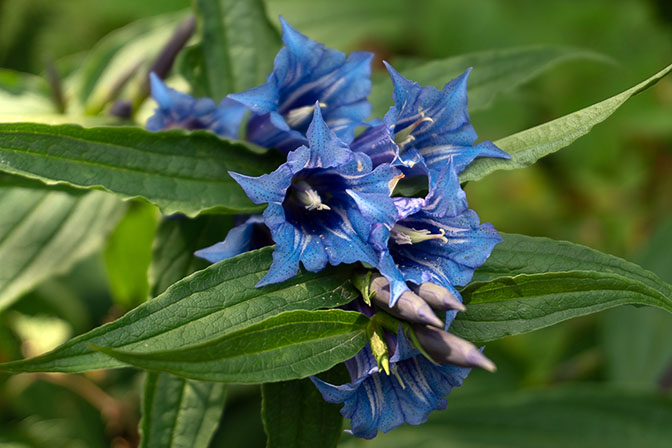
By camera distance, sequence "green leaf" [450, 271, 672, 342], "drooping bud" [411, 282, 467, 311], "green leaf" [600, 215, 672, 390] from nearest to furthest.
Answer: "drooping bud" [411, 282, 467, 311] < "green leaf" [450, 271, 672, 342] < "green leaf" [600, 215, 672, 390]

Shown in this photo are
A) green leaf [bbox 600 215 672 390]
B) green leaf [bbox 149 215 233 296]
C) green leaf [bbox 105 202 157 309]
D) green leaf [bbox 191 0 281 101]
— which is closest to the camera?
green leaf [bbox 149 215 233 296]

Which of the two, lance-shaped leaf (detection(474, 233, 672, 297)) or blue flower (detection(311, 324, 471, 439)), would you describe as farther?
lance-shaped leaf (detection(474, 233, 672, 297))

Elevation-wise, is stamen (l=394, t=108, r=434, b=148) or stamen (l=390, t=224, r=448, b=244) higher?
stamen (l=394, t=108, r=434, b=148)

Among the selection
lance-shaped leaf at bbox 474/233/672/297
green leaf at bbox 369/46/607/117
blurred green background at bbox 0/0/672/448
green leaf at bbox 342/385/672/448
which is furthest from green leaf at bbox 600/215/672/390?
lance-shaped leaf at bbox 474/233/672/297

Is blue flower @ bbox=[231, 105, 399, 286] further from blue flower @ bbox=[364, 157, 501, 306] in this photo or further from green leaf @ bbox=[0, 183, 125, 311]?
green leaf @ bbox=[0, 183, 125, 311]

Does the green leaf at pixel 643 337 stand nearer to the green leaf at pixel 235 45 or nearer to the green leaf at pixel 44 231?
the green leaf at pixel 235 45

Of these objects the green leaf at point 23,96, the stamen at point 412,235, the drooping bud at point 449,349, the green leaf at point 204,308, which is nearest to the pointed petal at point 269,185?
the green leaf at point 204,308


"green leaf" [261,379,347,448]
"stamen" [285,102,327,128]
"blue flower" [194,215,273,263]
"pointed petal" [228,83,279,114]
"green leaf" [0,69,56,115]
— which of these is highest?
"pointed petal" [228,83,279,114]
